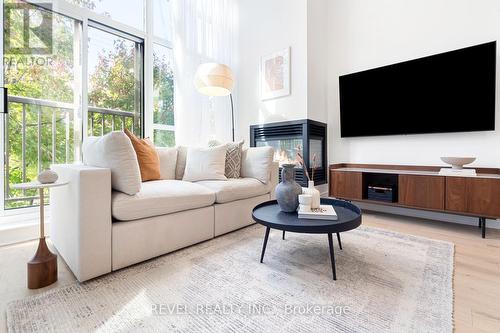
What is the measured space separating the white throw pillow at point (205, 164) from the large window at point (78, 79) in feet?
3.26

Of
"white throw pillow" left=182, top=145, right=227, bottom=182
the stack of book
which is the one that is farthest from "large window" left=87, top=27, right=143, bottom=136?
the stack of book

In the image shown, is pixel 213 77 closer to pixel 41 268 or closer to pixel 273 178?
pixel 273 178

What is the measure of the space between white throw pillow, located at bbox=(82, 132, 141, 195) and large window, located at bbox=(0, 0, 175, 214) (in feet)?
4.31

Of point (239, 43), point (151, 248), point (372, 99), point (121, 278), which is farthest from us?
point (239, 43)

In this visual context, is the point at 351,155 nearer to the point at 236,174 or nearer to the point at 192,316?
the point at 236,174

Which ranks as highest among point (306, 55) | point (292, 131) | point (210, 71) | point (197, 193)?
point (306, 55)

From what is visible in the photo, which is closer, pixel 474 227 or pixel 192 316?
pixel 192 316

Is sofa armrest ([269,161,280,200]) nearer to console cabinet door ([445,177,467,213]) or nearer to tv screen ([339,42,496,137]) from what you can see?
tv screen ([339,42,496,137])

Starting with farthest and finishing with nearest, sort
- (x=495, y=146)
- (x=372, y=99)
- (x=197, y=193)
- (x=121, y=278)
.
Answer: (x=372, y=99), (x=495, y=146), (x=197, y=193), (x=121, y=278)

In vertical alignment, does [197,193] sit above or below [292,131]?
below

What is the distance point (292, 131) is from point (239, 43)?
1831 millimetres


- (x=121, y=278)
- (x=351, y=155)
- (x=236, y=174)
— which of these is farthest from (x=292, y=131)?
(x=121, y=278)

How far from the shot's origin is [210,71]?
2.66m

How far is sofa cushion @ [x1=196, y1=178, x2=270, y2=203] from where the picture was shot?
80.9 inches
